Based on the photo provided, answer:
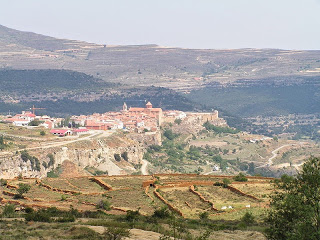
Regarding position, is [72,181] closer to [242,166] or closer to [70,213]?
[70,213]

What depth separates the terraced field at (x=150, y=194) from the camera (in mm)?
42969

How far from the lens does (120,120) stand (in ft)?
448

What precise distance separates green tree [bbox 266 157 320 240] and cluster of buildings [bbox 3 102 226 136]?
236 feet

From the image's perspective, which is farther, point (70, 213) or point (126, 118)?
point (126, 118)

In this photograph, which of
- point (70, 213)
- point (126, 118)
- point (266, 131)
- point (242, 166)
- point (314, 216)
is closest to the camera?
point (314, 216)

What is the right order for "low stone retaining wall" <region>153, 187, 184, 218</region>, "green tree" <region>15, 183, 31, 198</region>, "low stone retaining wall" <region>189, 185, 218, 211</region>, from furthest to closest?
"green tree" <region>15, 183, 31, 198</region>, "low stone retaining wall" <region>189, 185, 218, 211</region>, "low stone retaining wall" <region>153, 187, 184, 218</region>

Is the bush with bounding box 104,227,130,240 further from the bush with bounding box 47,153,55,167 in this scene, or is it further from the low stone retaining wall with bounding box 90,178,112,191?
the bush with bounding box 47,153,55,167

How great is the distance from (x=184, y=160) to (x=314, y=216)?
84.9 m

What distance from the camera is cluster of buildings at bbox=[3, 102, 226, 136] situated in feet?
376

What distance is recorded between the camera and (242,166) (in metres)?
115

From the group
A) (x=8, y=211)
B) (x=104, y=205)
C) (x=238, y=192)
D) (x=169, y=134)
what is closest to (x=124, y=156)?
(x=169, y=134)

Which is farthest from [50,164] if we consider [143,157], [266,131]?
[266,131]

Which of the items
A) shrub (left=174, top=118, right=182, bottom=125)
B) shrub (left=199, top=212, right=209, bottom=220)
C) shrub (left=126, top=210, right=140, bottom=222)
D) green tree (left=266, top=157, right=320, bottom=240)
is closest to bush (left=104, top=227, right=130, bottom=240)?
green tree (left=266, top=157, right=320, bottom=240)

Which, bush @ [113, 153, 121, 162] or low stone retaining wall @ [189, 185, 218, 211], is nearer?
low stone retaining wall @ [189, 185, 218, 211]
